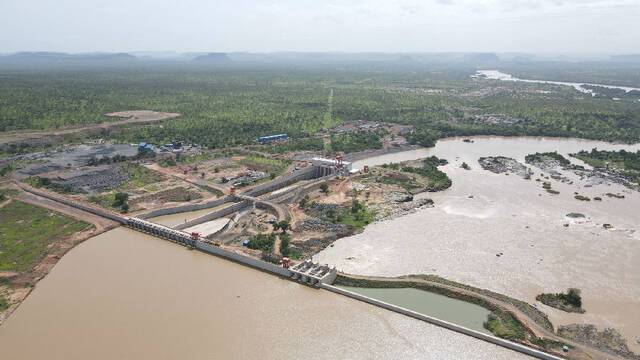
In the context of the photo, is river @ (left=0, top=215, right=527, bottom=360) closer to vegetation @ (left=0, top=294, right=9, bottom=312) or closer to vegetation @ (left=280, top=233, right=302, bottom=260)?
vegetation @ (left=0, top=294, right=9, bottom=312)

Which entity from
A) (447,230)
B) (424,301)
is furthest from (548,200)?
(424,301)

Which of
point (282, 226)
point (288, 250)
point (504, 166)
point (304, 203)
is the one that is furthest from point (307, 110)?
point (288, 250)

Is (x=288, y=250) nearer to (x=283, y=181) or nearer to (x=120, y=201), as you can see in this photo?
(x=283, y=181)

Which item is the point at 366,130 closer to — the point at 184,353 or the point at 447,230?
the point at 447,230

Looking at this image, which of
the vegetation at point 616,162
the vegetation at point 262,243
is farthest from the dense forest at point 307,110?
the vegetation at point 262,243

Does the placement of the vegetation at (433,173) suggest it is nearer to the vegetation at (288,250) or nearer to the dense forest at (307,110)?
the dense forest at (307,110)

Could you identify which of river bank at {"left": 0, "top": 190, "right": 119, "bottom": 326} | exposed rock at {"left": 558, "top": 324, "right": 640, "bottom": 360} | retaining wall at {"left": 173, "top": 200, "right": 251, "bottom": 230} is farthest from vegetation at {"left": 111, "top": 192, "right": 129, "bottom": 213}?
exposed rock at {"left": 558, "top": 324, "right": 640, "bottom": 360}
